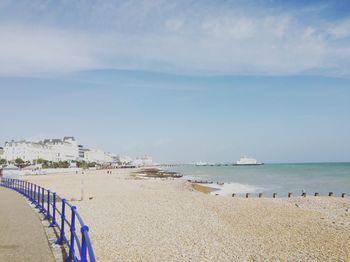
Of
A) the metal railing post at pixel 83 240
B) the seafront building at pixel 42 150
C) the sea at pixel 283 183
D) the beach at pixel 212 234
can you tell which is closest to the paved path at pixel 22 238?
the beach at pixel 212 234

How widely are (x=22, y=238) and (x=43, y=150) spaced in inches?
5994

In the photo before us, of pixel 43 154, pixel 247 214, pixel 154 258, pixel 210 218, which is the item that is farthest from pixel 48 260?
pixel 43 154

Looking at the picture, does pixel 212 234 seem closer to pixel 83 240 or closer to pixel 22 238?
pixel 22 238

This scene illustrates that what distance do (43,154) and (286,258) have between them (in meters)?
154

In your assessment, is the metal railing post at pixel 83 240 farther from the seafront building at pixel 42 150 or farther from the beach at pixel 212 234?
the seafront building at pixel 42 150

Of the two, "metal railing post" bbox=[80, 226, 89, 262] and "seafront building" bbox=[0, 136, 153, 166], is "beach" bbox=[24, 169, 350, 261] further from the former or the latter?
"seafront building" bbox=[0, 136, 153, 166]

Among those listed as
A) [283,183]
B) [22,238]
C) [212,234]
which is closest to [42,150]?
[283,183]

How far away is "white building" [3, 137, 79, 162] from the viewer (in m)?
133

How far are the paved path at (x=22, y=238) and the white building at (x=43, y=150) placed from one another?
129181 millimetres

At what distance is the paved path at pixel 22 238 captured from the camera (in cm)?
735

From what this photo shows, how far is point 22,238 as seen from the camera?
29.5ft

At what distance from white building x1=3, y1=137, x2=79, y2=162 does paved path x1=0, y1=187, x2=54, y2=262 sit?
424 feet

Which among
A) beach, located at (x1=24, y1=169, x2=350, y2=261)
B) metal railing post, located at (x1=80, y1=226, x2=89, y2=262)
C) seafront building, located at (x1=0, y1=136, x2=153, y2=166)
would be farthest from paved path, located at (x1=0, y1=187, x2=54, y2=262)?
seafront building, located at (x1=0, y1=136, x2=153, y2=166)

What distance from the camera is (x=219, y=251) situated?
10422 millimetres
